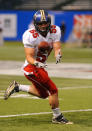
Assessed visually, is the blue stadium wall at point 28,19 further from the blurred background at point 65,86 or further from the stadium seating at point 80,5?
the stadium seating at point 80,5

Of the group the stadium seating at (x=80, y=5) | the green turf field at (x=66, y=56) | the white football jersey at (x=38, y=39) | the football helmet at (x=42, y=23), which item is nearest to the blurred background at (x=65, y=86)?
the green turf field at (x=66, y=56)

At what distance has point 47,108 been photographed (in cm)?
1012

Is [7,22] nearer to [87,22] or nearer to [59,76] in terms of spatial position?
[87,22]

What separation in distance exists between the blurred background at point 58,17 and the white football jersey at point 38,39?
83.8ft

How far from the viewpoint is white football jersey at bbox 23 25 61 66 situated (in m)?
8.30

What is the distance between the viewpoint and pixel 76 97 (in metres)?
11.9

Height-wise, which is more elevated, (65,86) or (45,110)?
(45,110)

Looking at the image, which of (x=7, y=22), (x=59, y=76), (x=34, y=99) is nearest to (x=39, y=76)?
(x=34, y=99)

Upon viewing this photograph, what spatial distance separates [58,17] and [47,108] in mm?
31322

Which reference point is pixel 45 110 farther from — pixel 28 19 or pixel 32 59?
pixel 28 19

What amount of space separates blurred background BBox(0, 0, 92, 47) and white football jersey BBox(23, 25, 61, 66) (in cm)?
2555

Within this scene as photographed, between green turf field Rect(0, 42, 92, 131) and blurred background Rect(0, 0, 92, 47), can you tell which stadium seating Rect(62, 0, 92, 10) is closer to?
blurred background Rect(0, 0, 92, 47)

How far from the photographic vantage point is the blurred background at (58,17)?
35947mm

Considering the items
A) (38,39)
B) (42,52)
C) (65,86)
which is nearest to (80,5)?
(65,86)
